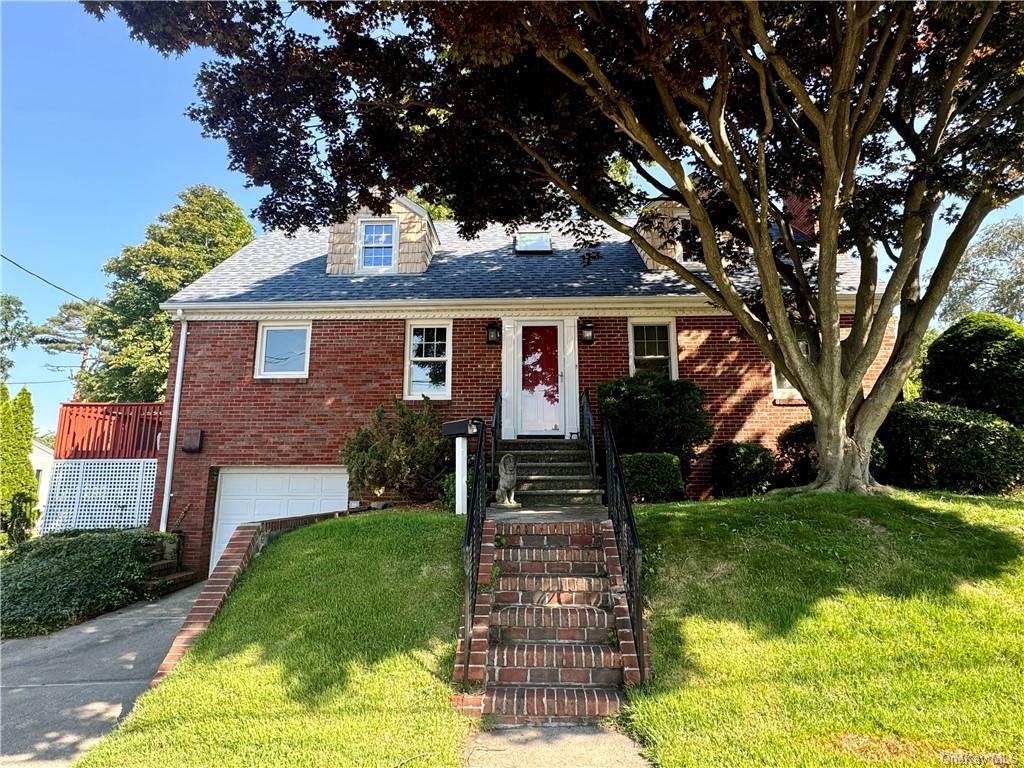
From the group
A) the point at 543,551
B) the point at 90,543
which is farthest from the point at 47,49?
the point at 543,551

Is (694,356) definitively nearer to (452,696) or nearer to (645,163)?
(645,163)

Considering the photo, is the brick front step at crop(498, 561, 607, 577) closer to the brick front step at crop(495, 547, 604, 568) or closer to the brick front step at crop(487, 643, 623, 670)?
the brick front step at crop(495, 547, 604, 568)

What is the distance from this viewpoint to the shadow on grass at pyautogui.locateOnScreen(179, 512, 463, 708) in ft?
13.6

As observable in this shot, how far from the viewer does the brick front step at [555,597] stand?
4.86 metres

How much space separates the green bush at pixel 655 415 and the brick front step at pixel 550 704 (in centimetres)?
475

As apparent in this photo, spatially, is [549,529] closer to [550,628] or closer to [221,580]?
[550,628]

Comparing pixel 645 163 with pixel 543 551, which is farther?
pixel 645 163

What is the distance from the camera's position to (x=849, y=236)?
7.59 meters

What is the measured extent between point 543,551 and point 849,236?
6.38m

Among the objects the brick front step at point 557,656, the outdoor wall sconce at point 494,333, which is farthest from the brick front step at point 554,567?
the outdoor wall sconce at point 494,333

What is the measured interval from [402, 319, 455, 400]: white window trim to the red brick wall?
0.35 feet

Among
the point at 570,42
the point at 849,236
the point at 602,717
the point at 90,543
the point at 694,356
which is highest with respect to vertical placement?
the point at 570,42

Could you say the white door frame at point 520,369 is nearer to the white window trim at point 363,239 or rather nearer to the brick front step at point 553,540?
the white window trim at point 363,239

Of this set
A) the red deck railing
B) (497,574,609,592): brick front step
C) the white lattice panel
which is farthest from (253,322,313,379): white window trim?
(497,574,609,592): brick front step
